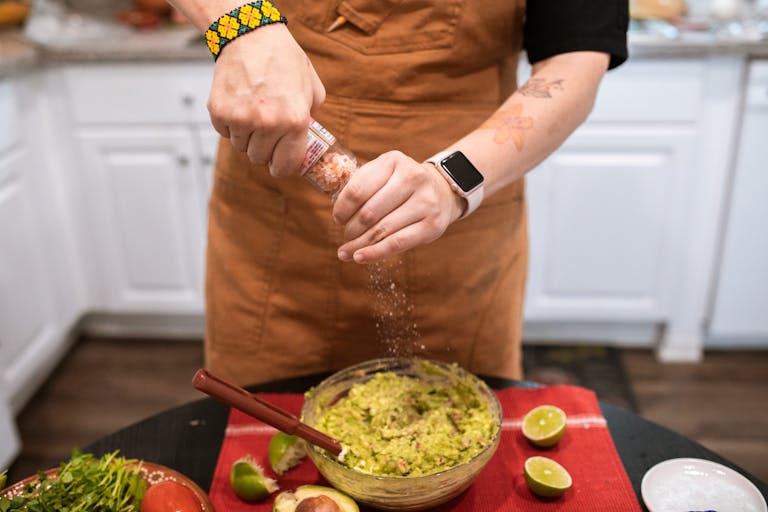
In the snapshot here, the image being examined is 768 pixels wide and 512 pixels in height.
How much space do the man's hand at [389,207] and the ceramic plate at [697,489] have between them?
1.38 ft

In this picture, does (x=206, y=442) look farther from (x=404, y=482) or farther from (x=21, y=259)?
(x=21, y=259)

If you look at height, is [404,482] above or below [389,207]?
below

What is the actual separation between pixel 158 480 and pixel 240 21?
0.55m

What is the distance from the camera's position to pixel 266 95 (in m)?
0.80

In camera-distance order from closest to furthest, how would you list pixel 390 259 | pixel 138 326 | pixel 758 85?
pixel 390 259
pixel 758 85
pixel 138 326

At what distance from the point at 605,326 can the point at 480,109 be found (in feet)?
5.59

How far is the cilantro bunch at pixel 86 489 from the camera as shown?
0.82 m

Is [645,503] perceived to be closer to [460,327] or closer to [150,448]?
[460,327]

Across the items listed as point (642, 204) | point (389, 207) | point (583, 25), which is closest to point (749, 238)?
point (642, 204)

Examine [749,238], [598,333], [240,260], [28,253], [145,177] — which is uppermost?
[240,260]

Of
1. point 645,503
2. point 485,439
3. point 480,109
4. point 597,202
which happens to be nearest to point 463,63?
point 480,109

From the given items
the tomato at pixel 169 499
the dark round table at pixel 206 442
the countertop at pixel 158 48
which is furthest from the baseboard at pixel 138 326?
the tomato at pixel 169 499

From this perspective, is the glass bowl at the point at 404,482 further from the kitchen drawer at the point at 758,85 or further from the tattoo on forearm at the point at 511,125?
the kitchen drawer at the point at 758,85

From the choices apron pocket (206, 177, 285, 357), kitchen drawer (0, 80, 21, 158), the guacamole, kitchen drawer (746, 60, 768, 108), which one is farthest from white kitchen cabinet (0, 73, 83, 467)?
kitchen drawer (746, 60, 768, 108)
